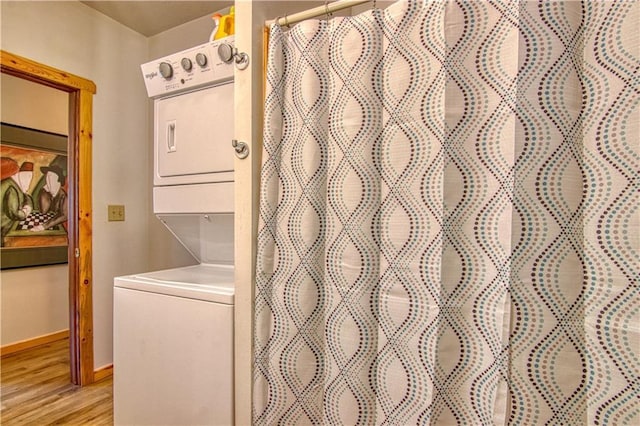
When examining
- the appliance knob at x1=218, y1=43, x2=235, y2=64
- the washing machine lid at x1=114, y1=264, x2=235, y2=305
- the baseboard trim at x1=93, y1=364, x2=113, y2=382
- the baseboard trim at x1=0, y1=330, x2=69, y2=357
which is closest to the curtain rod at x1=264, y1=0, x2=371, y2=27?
the appliance knob at x1=218, y1=43, x2=235, y2=64

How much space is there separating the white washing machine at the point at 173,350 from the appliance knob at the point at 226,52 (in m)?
0.92

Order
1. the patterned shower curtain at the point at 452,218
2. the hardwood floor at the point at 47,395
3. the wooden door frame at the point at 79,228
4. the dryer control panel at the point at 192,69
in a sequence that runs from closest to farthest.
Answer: the patterned shower curtain at the point at 452,218, the dryer control panel at the point at 192,69, the hardwood floor at the point at 47,395, the wooden door frame at the point at 79,228

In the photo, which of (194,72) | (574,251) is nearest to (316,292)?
(574,251)

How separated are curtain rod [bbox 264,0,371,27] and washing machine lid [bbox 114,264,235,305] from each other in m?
1.02

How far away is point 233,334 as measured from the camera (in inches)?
50.4

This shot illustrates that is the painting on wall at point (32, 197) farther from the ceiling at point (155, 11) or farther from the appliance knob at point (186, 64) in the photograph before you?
the appliance knob at point (186, 64)

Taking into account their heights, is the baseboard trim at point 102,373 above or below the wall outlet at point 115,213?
below

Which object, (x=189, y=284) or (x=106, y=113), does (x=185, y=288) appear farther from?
(x=106, y=113)

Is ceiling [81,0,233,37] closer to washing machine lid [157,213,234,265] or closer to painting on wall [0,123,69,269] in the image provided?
painting on wall [0,123,69,269]

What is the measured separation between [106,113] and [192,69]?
1384 mm

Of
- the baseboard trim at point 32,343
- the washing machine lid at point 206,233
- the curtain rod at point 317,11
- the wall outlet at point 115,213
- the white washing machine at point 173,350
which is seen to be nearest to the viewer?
the curtain rod at point 317,11

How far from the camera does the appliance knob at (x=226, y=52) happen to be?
1.37m

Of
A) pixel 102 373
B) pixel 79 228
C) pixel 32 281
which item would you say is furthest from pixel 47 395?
pixel 32 281

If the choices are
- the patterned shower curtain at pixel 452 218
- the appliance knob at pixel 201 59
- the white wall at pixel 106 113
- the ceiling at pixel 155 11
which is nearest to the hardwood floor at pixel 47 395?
the white wall at pixel 106 113
